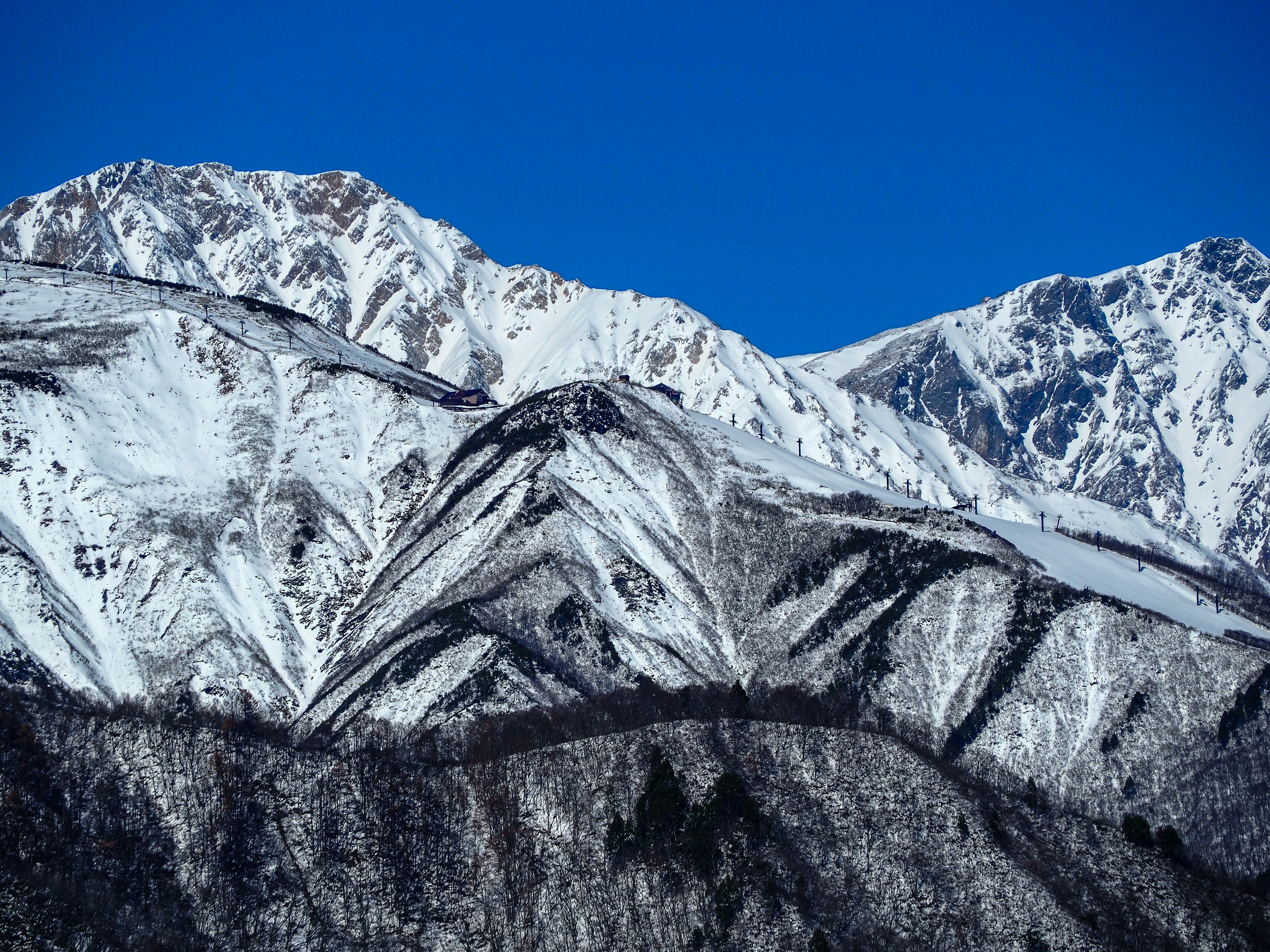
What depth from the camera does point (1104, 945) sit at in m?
112

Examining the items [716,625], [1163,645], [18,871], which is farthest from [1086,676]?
[18,871]

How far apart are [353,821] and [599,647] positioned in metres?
58.3

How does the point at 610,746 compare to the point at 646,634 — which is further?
the point at 646,634

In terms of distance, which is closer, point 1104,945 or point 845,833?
point 1104,945

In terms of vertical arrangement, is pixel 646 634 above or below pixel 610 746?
above

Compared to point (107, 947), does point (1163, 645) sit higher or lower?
higher

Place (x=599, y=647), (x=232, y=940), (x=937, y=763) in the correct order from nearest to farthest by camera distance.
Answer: (x=232, y=940) < (x=937, y=763) < (x=599, y=647)

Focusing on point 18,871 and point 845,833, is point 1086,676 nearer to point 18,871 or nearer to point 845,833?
point 845,833

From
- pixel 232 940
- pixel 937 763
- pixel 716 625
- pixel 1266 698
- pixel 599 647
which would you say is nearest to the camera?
pixel 232 940

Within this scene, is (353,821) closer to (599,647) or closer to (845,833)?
(845,833)

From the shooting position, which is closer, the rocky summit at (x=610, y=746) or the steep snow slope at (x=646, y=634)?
the rocky summit at (x=610, y=746)

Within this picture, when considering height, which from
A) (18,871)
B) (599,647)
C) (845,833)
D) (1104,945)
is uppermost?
(599,647)

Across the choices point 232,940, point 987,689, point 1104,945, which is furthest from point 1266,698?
point 232,940

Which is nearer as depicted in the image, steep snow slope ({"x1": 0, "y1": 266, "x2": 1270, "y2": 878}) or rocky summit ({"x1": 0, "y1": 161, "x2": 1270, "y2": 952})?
rocky summit ({"x1": 0, "y1": 161, "x2": 1270, "y2": 952})
